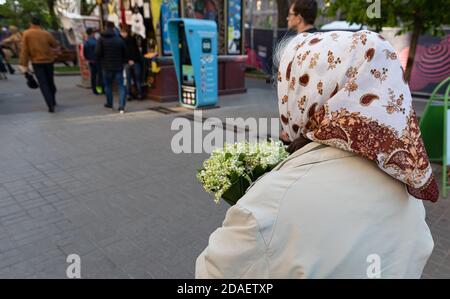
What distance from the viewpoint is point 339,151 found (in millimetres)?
941

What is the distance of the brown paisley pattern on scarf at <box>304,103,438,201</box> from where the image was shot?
2.92 ft

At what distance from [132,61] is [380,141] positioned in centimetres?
899

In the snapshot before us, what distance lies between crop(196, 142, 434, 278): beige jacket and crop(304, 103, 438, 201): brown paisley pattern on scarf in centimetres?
4

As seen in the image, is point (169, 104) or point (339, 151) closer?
point (339, 151)

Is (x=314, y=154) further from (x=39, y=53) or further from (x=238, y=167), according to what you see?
(x=39, y=53)

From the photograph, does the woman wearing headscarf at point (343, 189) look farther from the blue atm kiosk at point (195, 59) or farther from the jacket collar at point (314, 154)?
the blue atm kiosk at point (195, 59)

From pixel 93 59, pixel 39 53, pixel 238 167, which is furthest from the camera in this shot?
→ pixel 93 59

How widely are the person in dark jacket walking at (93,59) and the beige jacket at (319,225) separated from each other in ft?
32.4

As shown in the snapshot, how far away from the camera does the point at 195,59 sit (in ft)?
26.6

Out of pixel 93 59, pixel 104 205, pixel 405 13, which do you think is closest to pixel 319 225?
pixel 104 205

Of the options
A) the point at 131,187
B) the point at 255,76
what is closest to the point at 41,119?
the point at 131,187

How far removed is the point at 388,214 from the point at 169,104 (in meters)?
8.63

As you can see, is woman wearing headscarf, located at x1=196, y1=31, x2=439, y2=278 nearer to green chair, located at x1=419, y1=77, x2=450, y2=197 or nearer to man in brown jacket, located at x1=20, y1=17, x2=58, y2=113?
green chair, located at x1=419, y1=77, x2=450, y2=197
